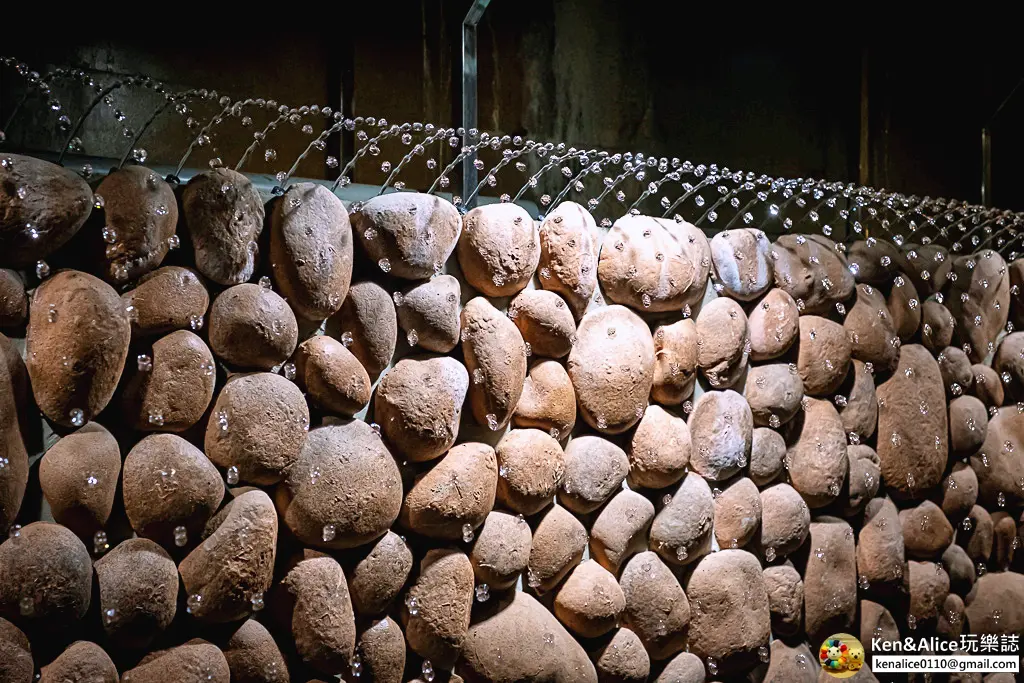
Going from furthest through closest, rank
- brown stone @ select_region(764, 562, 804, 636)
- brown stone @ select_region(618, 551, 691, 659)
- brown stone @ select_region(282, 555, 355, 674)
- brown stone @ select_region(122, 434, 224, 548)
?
brown stone @ select_region(764, 562, 804, 636) → brown stone @ select_region(618, 551, 691, 659) → brown stone @ select_region(282, 555, 355, 674) → brown stone @ select_region(122, 434, 224, 548)

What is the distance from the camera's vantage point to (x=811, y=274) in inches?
105

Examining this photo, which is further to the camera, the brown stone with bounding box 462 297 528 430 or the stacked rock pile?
the brown stone with bounding box 462 297 528 430

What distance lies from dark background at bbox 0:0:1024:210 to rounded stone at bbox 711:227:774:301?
80cm

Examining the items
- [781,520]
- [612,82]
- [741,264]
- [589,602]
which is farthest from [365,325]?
[612,82]

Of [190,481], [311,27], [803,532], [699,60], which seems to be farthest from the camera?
[699,60]

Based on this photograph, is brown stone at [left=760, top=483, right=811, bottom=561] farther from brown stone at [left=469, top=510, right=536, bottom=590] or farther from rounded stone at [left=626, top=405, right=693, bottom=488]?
brown stone at [left=469, top=510, right=536, bottom=590]

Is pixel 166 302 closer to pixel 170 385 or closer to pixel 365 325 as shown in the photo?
pixel 170 385

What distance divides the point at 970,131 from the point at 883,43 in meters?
0.59

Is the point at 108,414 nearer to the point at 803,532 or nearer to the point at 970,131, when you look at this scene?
the point at 803,532

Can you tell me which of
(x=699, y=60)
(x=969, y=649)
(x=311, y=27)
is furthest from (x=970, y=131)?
(x=311, y=27)

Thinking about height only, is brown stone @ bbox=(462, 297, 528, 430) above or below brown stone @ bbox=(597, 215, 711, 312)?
below

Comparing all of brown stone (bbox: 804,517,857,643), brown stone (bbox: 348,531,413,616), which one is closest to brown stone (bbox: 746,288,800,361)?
brown stone (bbox: 804,517,857,643)

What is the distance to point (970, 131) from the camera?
13.6ft

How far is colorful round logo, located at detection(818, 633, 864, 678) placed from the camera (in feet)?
8.70
